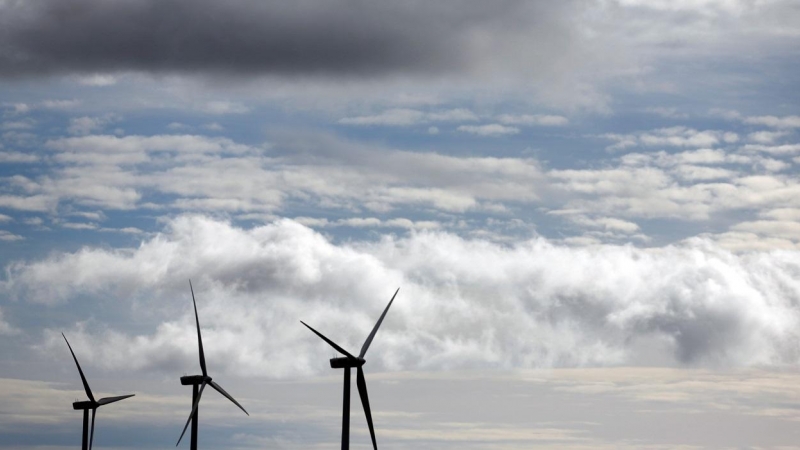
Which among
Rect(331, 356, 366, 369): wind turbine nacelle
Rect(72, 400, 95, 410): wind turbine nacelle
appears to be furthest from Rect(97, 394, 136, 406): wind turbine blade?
Rect(331, 356, 366, 369): wind turbine nacelle

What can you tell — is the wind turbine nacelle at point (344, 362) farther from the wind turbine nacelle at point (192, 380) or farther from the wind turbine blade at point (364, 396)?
the wind turbine nacelle at point (192, 380)

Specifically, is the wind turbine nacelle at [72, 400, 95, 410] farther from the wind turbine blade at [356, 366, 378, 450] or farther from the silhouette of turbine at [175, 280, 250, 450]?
the wind turbine blade at [356, 366, 378, 450]

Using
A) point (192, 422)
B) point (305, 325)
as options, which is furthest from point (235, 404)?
point (305, 325)

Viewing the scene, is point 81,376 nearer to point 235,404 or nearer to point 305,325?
point 235,404

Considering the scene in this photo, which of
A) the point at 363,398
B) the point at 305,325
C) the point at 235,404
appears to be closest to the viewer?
the point at 305,325

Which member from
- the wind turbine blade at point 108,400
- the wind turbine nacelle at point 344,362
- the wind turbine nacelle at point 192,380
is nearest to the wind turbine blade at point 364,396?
the wind turbine nacelle at point 344,362

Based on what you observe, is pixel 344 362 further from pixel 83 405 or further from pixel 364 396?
pixel 83 405

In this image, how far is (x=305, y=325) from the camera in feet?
369

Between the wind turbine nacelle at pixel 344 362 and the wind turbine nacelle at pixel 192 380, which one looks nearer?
the wind turbine nacelle at pixel 344 362

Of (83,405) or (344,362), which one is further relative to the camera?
(83,405)

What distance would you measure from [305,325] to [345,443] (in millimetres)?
14474

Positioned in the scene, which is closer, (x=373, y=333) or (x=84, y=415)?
(x=373, y=333)

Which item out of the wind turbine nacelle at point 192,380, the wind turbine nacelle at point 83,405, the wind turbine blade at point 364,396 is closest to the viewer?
the wind turbine blade at point 364,396

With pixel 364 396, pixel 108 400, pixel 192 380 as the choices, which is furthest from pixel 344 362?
pixel 108 400
